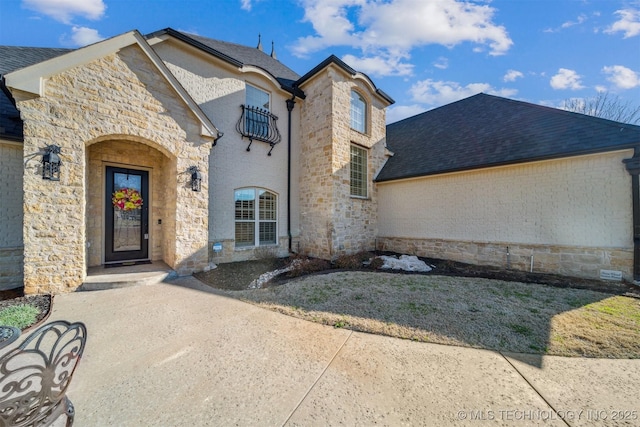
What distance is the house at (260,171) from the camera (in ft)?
15.8

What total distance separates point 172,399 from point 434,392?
8.19ft

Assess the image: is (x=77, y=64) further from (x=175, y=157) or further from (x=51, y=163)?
(x=175, y=157)

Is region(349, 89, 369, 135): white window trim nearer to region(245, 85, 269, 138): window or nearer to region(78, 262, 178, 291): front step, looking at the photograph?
region(245, 85, 269, 138): window

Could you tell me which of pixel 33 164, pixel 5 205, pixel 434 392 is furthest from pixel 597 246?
pixel 5 205

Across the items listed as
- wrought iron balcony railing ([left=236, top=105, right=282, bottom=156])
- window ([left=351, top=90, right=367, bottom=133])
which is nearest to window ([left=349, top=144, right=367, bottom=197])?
window ([left=351, top=90, right=367, bottom=133])

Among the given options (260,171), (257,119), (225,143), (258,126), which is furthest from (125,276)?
(257,119)

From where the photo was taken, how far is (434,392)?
2.28 m

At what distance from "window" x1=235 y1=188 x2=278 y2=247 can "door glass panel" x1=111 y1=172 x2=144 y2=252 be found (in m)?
2.70

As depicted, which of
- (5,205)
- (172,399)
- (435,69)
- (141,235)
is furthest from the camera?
(435,69)

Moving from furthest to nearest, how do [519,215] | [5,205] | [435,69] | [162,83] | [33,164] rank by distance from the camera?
[435,69]
[519,215]
[162,83]
[5,205]
[33,164]

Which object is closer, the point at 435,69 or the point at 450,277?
the point at 450,277

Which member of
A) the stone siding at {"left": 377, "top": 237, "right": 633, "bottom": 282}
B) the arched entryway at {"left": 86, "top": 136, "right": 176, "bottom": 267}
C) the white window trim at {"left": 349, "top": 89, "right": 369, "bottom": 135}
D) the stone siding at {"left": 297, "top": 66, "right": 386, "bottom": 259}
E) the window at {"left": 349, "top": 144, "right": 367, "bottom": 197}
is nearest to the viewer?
the stone siding at {"left": 377, "top": 237, "right": 633, "bottom": 282}

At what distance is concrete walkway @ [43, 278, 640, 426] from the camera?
6.61 feet

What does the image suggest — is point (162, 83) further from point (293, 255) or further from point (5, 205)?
point (293, 255)
